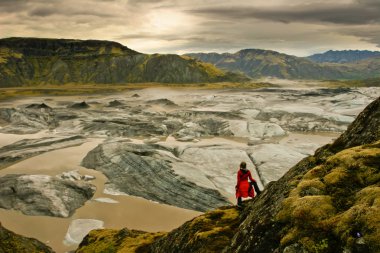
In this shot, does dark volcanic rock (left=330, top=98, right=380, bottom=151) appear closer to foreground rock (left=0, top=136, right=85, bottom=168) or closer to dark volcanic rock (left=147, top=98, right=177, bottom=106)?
foreground rock (left=0, top=136, right=85, bottom=168)

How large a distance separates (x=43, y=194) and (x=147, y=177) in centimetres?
1419

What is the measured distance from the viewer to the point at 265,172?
56.1m

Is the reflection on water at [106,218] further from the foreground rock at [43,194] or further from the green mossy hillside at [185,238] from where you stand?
the green mossy hillside at [185,238]

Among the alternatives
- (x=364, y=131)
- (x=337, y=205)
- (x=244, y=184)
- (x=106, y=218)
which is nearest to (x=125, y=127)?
(x=106, y=218)

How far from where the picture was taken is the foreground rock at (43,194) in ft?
140

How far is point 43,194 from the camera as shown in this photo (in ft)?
147

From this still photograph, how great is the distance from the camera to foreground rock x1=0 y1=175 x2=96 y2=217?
140 feet

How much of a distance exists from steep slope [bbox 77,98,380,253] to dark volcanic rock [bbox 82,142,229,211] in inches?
1029

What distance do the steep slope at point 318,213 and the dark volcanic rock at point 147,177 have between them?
85.7ft

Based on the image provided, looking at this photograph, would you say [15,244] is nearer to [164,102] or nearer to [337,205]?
[337,205]

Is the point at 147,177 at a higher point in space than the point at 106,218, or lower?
higher

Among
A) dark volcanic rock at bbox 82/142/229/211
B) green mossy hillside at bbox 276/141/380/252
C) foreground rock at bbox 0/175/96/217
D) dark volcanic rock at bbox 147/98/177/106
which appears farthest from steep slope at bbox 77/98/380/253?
dark volcanic rock at bbox 147/98/177/106

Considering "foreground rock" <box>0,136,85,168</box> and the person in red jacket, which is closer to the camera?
the person in red jacket

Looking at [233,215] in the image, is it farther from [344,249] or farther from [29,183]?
[29,183]
